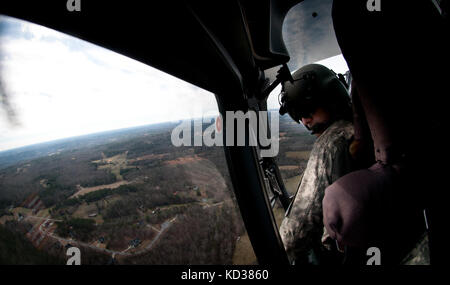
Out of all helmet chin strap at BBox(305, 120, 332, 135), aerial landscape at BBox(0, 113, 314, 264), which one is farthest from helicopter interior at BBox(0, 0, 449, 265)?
helmet chin strap at BBox(305, 120, 332, 135)

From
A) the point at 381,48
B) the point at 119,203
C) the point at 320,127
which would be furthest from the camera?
the point at 320,127

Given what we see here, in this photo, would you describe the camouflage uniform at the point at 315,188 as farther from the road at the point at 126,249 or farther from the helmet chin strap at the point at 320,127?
the road at the point at 126,249

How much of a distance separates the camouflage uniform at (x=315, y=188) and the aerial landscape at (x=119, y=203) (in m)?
0.55

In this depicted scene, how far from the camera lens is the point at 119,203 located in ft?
3.45

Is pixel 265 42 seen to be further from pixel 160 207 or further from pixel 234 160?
pixel 160 207

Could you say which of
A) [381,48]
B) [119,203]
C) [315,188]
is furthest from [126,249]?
[381,48]

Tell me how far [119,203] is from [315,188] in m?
1.14

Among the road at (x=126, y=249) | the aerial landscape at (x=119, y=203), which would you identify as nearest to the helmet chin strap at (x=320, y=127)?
the aerial landscape at (x=119, y=203)

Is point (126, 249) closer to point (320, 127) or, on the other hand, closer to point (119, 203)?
point (119, 203)

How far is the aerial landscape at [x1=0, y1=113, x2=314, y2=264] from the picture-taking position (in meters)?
0.74

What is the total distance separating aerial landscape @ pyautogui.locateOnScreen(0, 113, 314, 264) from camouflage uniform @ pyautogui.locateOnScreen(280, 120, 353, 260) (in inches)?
21.7

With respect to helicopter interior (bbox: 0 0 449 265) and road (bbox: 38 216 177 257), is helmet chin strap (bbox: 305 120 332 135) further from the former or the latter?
road (bbox: 38 216 177 257)

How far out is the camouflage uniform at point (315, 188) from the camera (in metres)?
1.06

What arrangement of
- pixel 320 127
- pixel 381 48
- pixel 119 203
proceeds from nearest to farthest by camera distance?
1. pixel 381 48
2. pixel 119 203
3. pixel 320 127
